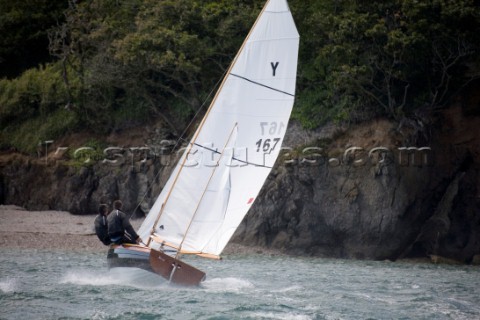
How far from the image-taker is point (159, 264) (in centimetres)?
1898

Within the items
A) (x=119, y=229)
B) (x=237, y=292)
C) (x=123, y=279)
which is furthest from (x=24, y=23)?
(x=237, y=292)

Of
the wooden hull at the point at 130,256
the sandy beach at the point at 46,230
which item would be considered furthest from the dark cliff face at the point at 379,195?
the wooden hull at the point at 130,256

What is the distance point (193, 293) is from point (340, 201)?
40.3 ft

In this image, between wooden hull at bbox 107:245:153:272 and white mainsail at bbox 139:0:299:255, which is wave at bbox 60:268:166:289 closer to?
wooden hull at bbox 107:245:153:272

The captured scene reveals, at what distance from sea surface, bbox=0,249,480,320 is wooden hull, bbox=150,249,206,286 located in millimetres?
231

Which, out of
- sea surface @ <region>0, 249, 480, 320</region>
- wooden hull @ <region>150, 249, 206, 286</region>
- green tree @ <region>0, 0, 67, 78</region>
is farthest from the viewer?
green tree @ <region>0, 0, 67, 78</region>

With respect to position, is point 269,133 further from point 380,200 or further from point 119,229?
point 380,200

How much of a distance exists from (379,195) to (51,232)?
12.1m

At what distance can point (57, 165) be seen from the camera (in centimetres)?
3525

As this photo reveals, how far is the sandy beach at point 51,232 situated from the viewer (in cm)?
2847

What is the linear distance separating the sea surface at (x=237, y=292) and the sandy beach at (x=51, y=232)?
2.40m

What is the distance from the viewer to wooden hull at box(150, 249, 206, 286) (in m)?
18.9

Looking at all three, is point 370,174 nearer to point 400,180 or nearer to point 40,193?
point 400,180

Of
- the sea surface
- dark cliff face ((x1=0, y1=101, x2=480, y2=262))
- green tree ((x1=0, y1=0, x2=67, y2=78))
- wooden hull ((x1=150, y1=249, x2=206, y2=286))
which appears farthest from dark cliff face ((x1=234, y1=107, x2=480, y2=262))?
green tree ((x1=0, y1=0, x2=67, y2=78))
